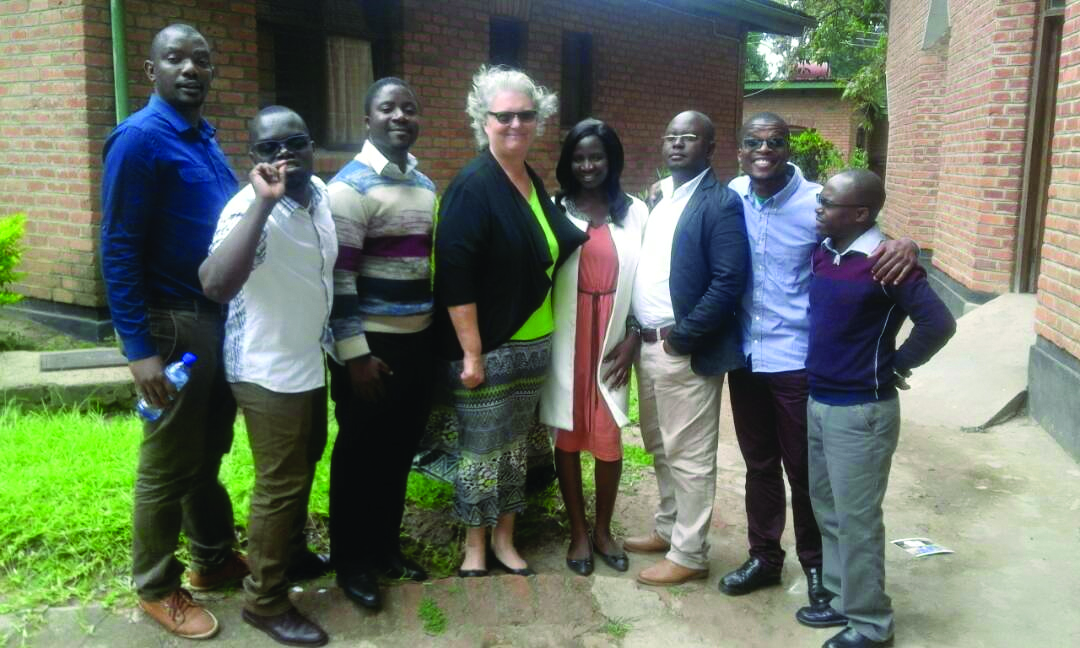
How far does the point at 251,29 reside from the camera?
6.48 m

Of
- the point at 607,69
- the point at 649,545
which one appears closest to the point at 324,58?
the point at 607,69

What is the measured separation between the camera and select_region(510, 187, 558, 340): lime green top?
3412 millimetres

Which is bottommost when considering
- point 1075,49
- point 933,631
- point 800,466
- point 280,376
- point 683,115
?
point 933,631

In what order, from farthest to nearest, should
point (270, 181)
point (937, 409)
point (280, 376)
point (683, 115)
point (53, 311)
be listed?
point (53, 311) < point (937, 409) < point (683, 115) < point (280, 376) < point (270, 181)

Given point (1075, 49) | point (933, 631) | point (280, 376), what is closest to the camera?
point (280, 376)

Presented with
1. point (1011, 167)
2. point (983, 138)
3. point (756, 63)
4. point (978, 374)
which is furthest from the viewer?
point (756, 63)

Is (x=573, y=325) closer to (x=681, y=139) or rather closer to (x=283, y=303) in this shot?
(x=681, y=139)

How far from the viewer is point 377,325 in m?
3.23

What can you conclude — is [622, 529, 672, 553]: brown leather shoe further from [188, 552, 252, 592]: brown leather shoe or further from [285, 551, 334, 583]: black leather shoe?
[188, 552, 252, 592]: brown leather shoe

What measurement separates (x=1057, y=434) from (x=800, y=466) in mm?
2642

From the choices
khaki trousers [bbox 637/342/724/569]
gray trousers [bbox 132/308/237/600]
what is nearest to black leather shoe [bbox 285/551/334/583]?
gray trousers [bbox 132/308/237/600]

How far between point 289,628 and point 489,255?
4.77 feet

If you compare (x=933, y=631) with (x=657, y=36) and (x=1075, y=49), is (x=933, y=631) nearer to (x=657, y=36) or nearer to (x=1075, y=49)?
(x=1075, y=49)

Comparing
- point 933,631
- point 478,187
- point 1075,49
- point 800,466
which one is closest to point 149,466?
point 478,187
